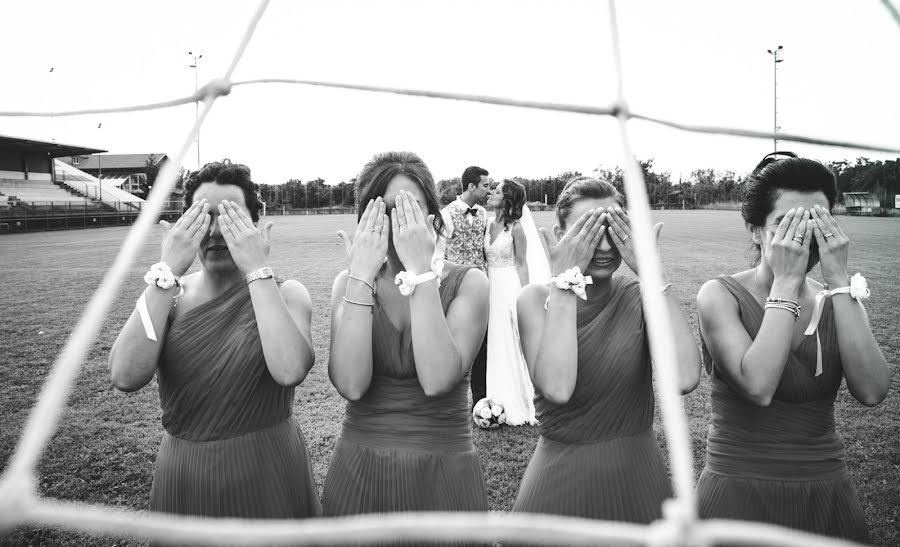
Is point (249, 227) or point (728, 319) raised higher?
point (249, 227)

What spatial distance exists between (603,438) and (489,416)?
10.3ft

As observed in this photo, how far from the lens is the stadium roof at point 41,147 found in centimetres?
3539

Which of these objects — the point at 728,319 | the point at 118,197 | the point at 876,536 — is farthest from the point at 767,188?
the point at 118,197

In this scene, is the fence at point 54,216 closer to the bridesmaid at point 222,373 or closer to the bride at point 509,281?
the bride at point 509,281

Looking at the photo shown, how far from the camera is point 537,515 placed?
189 centimetres

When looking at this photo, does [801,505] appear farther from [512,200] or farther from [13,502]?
[512,200]

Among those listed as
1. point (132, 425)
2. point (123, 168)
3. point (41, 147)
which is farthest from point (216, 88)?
point (123, 168)

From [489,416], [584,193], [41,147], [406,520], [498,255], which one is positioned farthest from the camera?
[41,147]

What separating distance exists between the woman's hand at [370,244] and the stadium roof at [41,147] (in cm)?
4107

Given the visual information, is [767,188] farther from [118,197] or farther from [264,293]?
[118,197]

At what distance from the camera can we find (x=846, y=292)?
6.10ft

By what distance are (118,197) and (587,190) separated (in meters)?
59.3

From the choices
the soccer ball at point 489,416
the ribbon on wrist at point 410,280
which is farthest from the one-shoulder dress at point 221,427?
the soccer ball at point 489,416

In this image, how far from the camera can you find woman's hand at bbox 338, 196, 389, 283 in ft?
6.52
